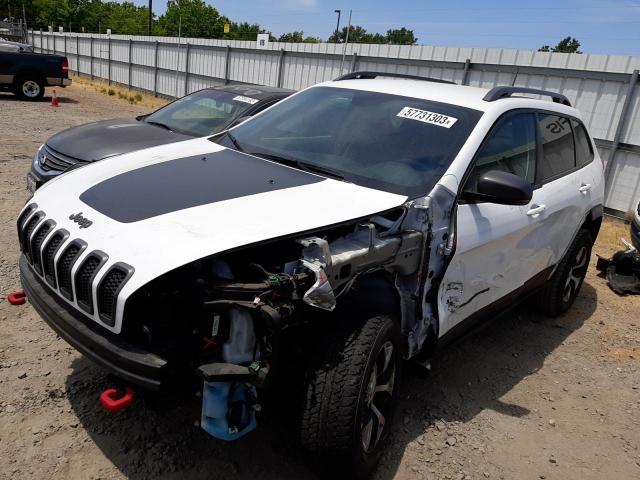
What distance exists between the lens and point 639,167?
27.1 feet

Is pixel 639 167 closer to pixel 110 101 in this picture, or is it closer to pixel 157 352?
pixel 157 352

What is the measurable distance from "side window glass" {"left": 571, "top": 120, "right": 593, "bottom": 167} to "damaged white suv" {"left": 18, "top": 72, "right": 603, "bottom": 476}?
0.76 meters

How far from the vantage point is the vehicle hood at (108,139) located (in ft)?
17.7

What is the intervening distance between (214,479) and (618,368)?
3.22 meters

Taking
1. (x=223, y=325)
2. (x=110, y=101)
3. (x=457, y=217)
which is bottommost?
(x=110, y=101)

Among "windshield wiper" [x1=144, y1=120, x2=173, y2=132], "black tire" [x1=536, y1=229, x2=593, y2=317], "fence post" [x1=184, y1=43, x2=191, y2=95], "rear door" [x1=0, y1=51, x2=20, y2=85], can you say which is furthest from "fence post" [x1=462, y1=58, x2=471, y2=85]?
"rear door" [x1=0, y1=51, x2=20, y2=85]

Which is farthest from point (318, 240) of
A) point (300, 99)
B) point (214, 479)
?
point (300, 99)

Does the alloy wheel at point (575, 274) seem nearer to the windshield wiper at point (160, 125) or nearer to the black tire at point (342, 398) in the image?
the black tire at point (342, 398)

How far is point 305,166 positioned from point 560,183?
2.06 m

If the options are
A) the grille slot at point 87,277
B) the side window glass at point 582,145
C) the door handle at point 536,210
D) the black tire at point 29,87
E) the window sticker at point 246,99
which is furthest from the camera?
Answer: the black tire at point 29,87

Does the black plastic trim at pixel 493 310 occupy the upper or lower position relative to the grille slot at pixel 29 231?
lower

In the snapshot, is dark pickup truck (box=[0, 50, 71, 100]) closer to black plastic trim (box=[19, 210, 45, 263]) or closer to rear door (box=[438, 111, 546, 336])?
black plastic trim (box=[19, 210, 45, 263])

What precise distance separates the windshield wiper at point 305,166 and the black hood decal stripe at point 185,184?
8 cm

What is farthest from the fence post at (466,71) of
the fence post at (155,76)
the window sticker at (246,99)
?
the fence post at (155,76)
